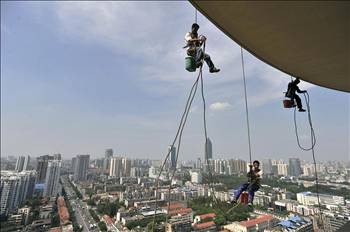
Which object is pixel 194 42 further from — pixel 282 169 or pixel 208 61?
pixel 282 169

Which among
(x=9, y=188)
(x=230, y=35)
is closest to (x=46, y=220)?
(x=9, y=188)

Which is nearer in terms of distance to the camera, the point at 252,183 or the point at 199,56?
the point at 199,56

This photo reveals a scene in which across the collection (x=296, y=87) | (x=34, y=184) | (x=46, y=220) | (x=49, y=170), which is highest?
(x=296, y=87)

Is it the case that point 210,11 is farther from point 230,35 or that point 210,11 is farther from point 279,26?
point 279,26

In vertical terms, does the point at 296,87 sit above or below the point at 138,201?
above


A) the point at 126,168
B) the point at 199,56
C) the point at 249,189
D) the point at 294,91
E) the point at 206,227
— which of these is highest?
the point at 199,56

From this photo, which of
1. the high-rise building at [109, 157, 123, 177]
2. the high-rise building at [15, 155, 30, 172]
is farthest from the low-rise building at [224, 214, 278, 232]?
the high-rise building at [15, 155, 30, 172]

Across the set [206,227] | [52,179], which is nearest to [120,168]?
[52,179]
